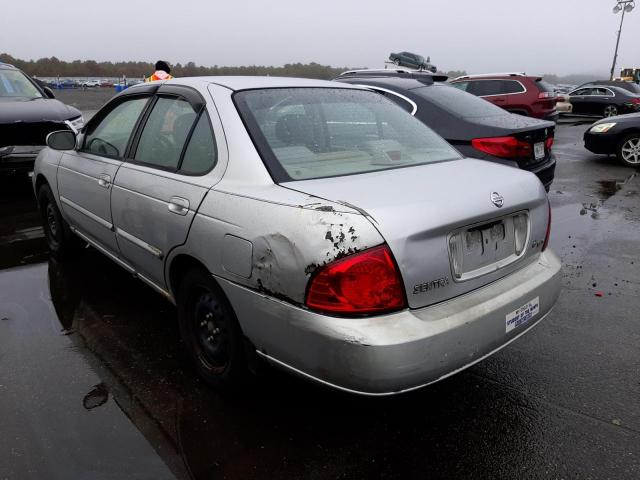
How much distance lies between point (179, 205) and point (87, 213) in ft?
5.17

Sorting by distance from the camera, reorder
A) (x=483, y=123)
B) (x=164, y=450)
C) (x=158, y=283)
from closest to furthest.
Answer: (x=164, y=450), (x=158, y=283), (x=483, y=123)

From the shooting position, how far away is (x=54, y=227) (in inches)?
193

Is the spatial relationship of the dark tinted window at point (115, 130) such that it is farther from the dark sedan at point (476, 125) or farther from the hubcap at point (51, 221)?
the dark sedan at point (476, 125)

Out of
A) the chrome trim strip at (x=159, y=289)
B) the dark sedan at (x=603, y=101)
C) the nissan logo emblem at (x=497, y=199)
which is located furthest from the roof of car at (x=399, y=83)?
the dark sedan at (x=603, y=101)

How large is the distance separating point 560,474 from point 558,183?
24.3 ft

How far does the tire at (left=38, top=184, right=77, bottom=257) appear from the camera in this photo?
471 centimetres

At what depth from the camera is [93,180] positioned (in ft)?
12.2

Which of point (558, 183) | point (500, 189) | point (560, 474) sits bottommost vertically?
point (558, 183)

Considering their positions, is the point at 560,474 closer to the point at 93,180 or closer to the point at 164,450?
the point at 164,450

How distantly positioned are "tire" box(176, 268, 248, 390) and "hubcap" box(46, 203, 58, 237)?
2567mm

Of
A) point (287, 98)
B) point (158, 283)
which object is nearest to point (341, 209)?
point (287, 98)

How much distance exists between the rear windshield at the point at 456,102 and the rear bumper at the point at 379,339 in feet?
11.5

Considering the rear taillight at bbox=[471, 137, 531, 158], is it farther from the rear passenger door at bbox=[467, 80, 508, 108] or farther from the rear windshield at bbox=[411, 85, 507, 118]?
the rear passenger door at bbox=[467, 80, 508, 108]

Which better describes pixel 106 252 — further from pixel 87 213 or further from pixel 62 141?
pixel 62 141
